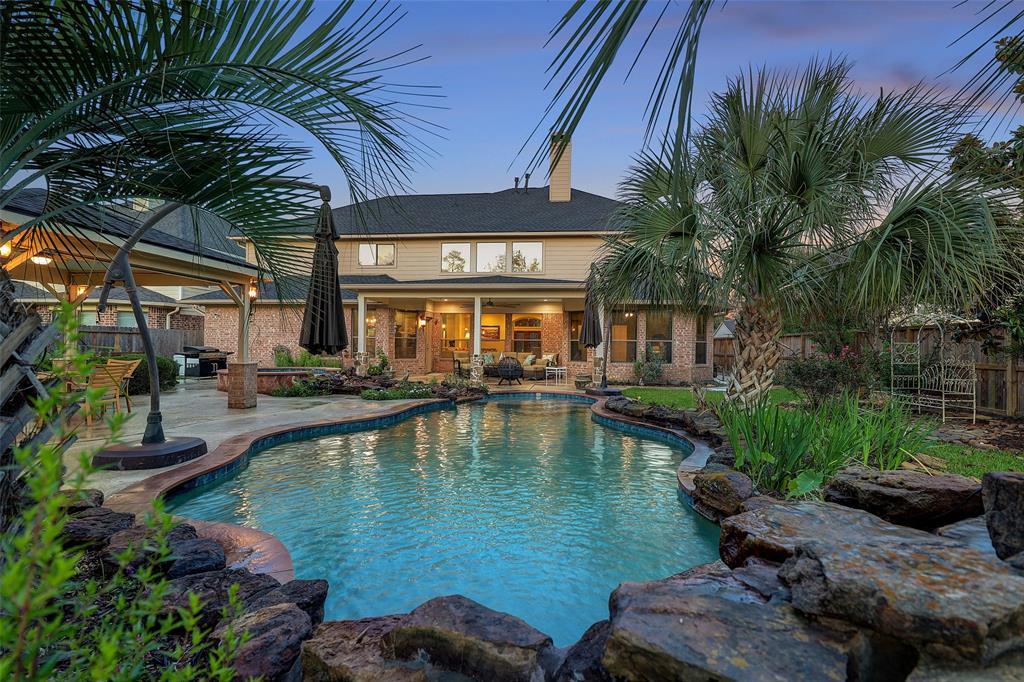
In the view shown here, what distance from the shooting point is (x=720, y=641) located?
156 cm

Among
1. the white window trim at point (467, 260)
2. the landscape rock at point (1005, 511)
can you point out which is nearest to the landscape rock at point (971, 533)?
the landscape rock at point (1005, 511)

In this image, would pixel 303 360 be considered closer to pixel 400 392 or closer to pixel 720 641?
pixel 400 392

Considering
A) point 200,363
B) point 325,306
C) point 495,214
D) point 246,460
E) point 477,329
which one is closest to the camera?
point 246,460

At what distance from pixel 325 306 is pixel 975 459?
874 centimetres

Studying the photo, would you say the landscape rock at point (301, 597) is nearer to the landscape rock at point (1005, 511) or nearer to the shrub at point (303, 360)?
the landscape rock at point (1005, 511)

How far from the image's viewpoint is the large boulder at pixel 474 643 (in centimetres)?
192

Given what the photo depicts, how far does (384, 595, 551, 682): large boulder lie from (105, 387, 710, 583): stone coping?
4.13ft

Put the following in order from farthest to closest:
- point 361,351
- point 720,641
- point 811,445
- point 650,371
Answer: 1. point 650,371
2. point 361,351
3. point 811,445
4. point 720,641

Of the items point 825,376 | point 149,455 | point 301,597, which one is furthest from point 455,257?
point 301,597

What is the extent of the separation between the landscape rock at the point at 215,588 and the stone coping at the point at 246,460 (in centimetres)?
29

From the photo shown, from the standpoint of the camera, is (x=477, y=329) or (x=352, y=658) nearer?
(x=352, y=658)

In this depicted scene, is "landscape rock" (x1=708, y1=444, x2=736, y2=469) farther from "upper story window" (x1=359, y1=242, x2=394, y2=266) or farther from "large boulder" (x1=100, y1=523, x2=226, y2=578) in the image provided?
"upper story window" (x1=359, y1=242, x2=394, y2=266)

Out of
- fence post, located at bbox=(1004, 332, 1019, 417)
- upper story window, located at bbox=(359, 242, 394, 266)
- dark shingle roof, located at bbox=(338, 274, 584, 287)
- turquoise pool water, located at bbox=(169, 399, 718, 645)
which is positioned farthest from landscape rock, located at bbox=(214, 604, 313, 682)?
upper story window, located at bbox=(359, 242, 394, 266)

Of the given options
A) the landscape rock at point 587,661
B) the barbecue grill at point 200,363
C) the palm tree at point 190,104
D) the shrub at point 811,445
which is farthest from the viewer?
the barbecue grill at point 200,363
